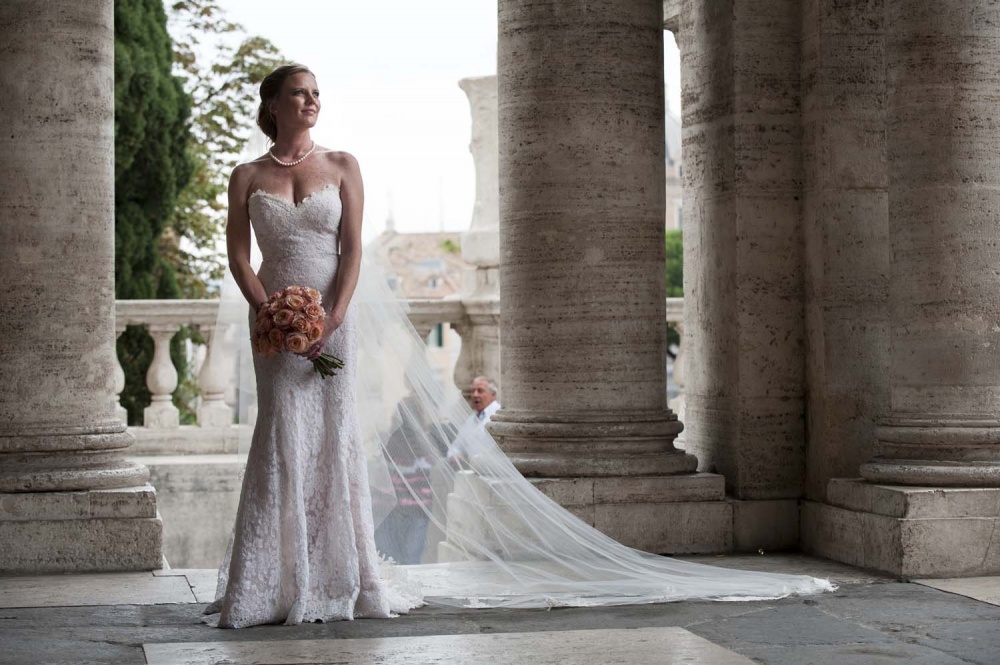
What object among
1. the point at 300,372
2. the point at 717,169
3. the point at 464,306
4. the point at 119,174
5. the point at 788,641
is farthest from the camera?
the point at 119,174

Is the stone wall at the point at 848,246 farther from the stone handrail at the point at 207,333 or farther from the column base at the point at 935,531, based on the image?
the stone handrail at the point at 207,333

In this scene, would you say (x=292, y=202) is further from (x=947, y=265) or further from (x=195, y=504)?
(x=195, y=504)

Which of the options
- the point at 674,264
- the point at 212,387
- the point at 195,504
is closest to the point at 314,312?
the point at 195,504

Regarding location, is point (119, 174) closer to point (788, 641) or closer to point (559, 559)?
point (559, 559)

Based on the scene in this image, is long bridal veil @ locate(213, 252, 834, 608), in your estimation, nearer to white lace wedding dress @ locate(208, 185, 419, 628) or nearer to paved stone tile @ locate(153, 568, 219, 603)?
white lace wedding dress @ locate(208, 185, 419, 628)

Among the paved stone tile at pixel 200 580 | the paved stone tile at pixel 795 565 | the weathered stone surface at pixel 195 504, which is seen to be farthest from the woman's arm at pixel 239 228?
the weathered stone surface at pixel 195 504

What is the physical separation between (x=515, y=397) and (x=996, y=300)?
283cm

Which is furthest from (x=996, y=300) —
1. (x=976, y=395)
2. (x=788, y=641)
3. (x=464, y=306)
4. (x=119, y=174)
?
(x=119, y=174)

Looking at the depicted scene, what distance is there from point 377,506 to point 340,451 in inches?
26.3

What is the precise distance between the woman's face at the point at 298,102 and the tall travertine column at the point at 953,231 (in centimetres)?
338

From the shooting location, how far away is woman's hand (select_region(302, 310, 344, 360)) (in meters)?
7.34

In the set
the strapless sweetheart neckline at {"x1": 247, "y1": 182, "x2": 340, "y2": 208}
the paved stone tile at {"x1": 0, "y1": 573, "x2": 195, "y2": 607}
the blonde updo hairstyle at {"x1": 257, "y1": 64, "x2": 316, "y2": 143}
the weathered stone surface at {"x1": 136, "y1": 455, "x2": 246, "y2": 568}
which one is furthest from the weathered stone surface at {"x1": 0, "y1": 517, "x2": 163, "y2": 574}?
the weathered stone surface at {"x1": 136, "y1": 455, "x2": 246, "y2": 568}

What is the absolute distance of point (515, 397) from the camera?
31.7 feet

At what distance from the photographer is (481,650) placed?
6.52 meters
